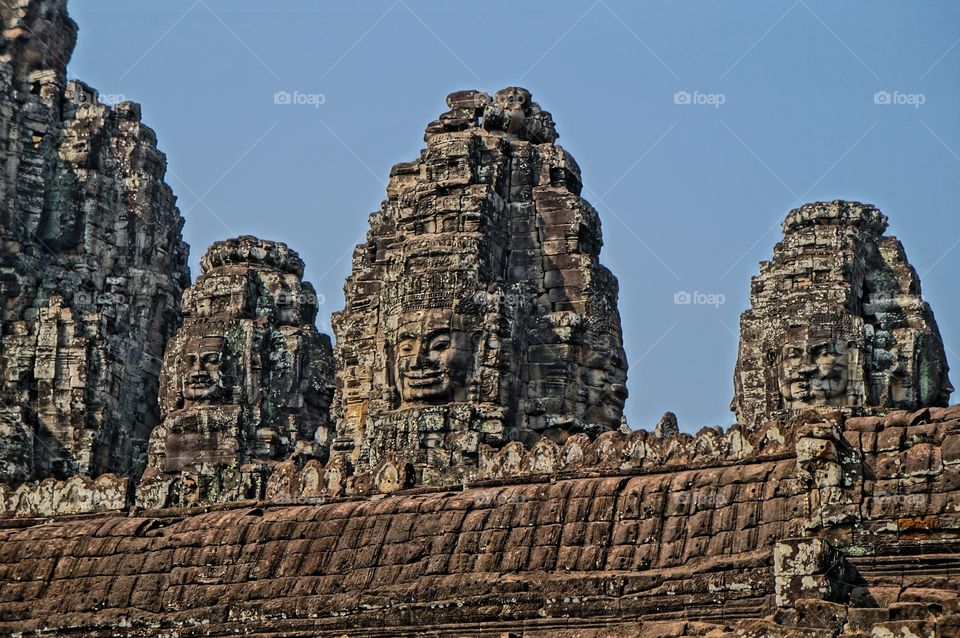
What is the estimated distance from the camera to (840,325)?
4234 centimetres

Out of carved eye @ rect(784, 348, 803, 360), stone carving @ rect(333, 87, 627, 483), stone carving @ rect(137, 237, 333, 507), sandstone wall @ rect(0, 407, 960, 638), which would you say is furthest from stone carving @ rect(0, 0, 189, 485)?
carved eye @ rect(784, 348, 803, 360)

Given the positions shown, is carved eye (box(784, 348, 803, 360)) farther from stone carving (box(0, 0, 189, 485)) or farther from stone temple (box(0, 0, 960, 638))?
stone carving (box(0, 0, 189, 485))

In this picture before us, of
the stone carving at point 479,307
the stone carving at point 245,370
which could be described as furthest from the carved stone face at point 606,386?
the stone carving at point 245,370

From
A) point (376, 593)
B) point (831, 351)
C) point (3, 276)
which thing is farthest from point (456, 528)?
point (3, 276)

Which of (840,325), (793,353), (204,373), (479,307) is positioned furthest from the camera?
(204,373)

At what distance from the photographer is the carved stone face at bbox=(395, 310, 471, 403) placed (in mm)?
41219

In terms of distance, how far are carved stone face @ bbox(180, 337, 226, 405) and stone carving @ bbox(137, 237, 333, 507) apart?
2cm

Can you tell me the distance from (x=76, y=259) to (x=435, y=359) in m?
22.0

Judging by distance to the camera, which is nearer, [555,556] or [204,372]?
[555,556]

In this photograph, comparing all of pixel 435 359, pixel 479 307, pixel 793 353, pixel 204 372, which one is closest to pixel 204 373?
pixel 204 372

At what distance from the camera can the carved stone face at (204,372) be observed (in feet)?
157

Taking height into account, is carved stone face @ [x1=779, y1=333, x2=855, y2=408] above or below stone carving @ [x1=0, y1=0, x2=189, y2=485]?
below

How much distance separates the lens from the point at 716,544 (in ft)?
107

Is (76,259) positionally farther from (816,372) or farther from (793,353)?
(816,372)
